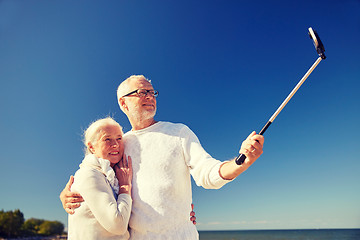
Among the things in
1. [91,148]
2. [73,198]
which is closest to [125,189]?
[73,198]

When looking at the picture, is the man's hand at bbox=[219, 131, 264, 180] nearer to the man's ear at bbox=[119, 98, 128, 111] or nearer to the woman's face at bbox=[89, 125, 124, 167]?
the woman's face at bbox=[89, 125, 124, 167]

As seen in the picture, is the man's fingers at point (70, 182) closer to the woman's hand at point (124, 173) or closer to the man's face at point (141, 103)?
the woman's hand at point (124, 173)

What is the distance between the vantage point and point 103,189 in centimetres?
245

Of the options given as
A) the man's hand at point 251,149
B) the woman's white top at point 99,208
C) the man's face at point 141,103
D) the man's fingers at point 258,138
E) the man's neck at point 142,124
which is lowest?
the woman's white top at point 99,208

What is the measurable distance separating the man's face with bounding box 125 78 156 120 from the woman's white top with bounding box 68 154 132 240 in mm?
651

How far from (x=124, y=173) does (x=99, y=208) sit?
1.66ft

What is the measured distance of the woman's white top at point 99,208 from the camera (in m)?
2.34

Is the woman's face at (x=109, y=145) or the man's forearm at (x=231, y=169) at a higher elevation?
the woman's face at (x=109, y=145)

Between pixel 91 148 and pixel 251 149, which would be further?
pixel 91 148

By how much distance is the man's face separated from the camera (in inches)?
121

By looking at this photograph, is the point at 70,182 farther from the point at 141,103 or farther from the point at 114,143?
the point at 141,103

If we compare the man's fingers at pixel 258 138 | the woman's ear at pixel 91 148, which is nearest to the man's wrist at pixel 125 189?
the woman's ear at pixel 91 148

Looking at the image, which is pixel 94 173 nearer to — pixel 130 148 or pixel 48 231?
pixel 130 148

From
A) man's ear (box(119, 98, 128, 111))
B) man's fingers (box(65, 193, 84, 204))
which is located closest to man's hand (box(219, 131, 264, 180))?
man's fingers (box(65, 193, 84, 204))
